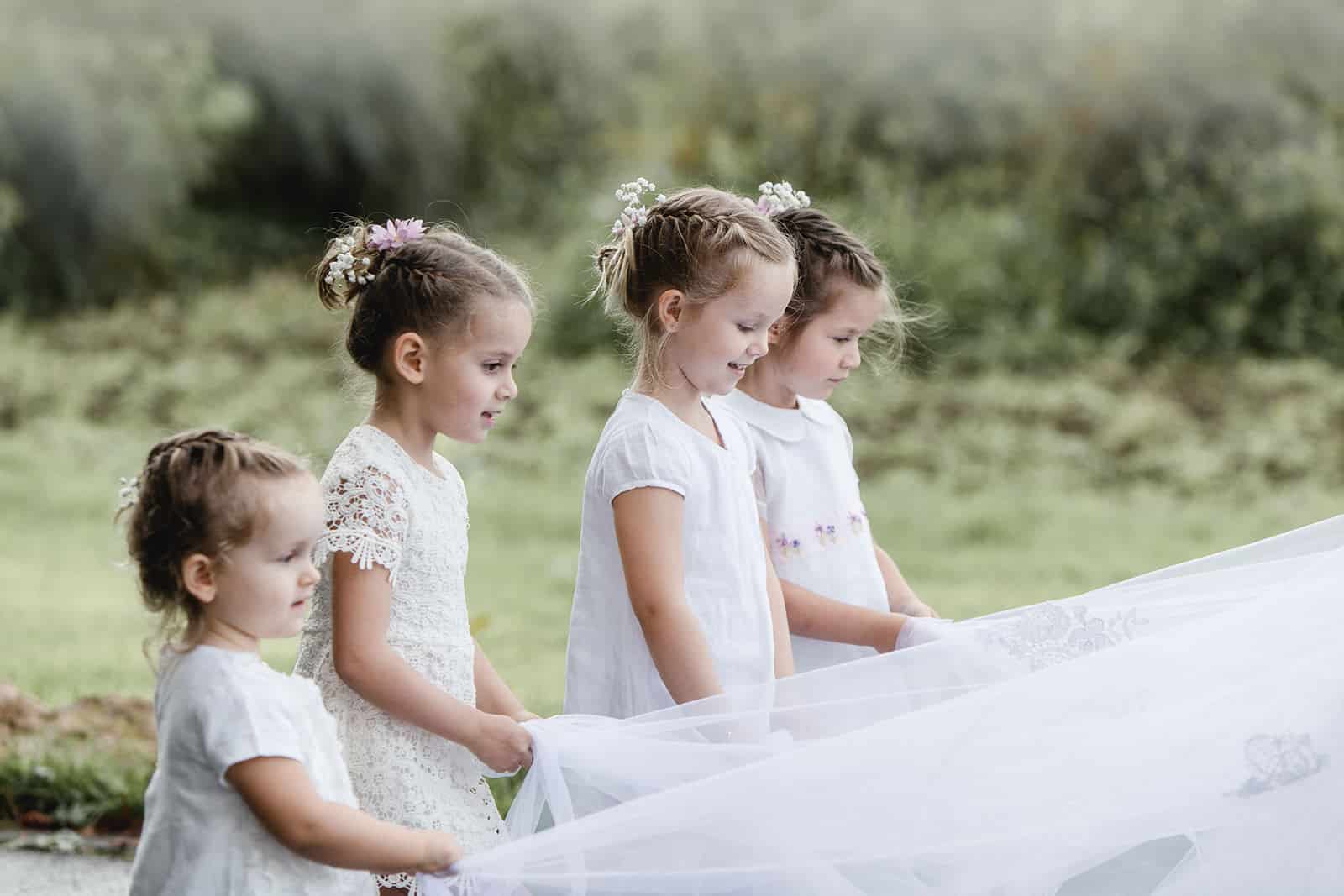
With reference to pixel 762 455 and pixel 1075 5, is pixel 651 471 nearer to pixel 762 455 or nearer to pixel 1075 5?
pixel 762 455

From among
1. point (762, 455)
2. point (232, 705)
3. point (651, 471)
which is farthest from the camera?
point (762, 455)

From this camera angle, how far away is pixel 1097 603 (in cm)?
263

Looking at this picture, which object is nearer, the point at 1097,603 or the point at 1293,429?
the point at 1097,603

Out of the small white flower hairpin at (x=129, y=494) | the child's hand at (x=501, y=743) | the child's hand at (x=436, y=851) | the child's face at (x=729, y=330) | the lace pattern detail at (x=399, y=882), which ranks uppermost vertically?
the child's face at (x=729, y=330)

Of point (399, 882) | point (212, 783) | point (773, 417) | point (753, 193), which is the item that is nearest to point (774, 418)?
point (773, 417)

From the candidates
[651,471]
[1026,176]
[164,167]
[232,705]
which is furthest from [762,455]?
[164,167]

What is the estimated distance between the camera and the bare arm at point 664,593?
7.88 feet

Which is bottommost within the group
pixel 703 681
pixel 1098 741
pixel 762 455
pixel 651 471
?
pixel 1098 741

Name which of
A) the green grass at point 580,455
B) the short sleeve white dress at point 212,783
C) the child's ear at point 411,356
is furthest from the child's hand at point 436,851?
the green grass at point 580,455

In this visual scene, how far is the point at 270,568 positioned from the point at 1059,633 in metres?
1.31

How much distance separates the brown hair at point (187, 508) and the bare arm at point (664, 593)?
64cm

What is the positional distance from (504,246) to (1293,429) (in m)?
4.98

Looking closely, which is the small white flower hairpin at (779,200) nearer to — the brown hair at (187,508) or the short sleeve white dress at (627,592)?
the short sleeve white dress at (627,592)

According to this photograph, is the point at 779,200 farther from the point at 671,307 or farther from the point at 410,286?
the point at 410,286
